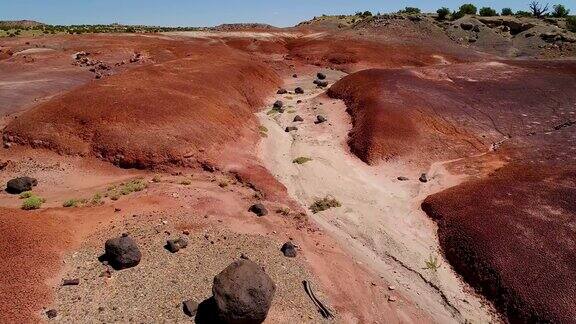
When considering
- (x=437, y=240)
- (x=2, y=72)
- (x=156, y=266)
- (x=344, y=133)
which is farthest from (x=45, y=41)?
(x=437, y=240)

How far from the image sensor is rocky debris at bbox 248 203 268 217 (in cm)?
2469

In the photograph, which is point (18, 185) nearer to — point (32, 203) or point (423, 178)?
point (32, 203)

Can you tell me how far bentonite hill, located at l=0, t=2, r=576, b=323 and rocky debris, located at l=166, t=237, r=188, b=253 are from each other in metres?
0.10

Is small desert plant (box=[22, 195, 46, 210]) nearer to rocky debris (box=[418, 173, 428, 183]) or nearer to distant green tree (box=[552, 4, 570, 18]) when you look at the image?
rocky debris (box=[418, 173, 428, 183])

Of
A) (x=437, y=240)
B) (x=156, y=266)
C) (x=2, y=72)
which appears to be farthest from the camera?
(x=2, y=72)

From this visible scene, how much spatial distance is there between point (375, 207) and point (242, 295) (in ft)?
44.7

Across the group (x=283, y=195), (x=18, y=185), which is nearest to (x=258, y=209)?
(x=283, y=195)

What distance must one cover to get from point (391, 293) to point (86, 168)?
20.0 m

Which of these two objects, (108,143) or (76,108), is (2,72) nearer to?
(76,108)

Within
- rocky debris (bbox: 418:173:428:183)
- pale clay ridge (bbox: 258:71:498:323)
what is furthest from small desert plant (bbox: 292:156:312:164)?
rocky debris (bbox: 418:173:428:183)

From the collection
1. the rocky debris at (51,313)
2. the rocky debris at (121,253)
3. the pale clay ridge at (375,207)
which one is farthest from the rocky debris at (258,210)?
the rocky debris at (51,313)

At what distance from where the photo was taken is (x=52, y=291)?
16859 mm

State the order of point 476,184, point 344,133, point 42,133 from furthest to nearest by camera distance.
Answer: point 344,133 → point 42,133 → point 476,184

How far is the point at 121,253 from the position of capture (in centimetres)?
1880
